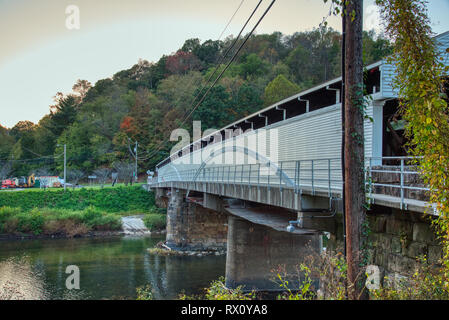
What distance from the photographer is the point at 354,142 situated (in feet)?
24.5

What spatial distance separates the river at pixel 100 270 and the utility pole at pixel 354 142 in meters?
13.6

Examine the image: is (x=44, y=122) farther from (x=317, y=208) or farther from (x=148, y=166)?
(x=317, y=208)

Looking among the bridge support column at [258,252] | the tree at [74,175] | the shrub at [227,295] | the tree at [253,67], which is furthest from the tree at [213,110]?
the shrub at [227,295]

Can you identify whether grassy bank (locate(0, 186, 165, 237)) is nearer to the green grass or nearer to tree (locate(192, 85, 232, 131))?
the green grass

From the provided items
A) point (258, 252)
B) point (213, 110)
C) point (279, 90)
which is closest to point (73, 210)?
point (213, 110)

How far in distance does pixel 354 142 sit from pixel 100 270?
21.3m

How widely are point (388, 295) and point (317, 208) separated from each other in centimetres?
468

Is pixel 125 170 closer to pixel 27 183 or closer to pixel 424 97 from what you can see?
pixel 27 183

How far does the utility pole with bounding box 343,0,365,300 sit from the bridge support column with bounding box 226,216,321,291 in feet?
43.2

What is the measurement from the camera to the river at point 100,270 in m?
20.3

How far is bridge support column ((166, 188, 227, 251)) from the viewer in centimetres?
3420

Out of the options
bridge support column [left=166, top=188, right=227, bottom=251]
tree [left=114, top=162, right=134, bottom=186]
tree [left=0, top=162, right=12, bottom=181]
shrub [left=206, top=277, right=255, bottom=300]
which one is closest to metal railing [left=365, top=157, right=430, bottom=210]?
shrub [left=206, top=277, right=255, bottom=300]

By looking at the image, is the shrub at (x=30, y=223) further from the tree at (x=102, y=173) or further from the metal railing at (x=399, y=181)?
the metal railing at (x=399, y=181)
